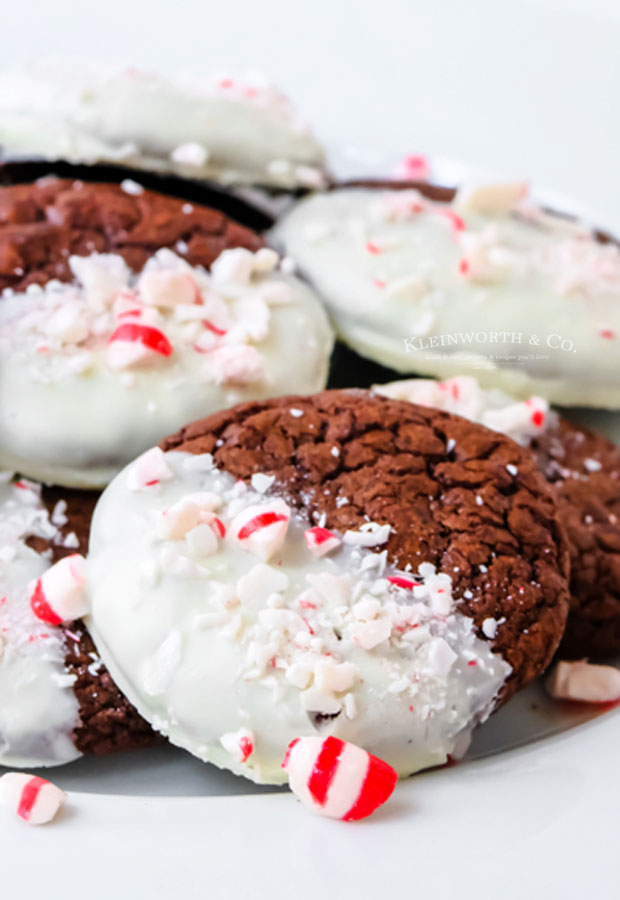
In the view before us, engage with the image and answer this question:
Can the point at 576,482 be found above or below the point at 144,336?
below

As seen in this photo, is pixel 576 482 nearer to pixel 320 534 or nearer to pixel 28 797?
pixel 320 534

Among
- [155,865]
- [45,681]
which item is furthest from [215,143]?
[155,865]

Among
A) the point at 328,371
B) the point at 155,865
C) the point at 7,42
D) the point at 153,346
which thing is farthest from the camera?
the point at 7,42

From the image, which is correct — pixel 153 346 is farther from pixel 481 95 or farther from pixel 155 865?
pixel 481 95

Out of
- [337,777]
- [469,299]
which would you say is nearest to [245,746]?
[337,777]

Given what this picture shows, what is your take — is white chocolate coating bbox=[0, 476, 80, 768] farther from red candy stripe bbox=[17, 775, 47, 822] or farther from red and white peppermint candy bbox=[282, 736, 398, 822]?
red and white peppermint candy bbox=[282, 736, 398, 822]

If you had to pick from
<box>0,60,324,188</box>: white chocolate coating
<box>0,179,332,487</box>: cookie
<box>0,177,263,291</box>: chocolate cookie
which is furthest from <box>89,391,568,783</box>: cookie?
<box>0,60,324,188</box>: white chocolate coating
